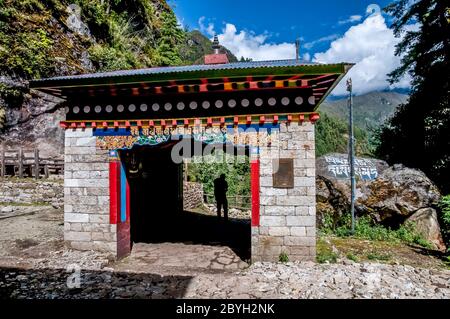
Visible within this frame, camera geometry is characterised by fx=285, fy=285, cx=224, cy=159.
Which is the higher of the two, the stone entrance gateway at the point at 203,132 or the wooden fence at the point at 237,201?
the stone entrance gateway at the point at 203,132

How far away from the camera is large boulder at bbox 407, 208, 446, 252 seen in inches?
334

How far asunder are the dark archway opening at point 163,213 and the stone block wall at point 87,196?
0.65 meters

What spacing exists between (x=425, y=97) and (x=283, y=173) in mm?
11442

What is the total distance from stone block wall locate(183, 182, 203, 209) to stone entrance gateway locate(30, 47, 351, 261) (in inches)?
350

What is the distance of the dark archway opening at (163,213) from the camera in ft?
25.1

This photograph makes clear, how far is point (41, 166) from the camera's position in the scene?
14.6 meters

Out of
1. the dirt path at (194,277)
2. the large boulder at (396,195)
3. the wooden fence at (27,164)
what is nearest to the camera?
the dirt path at (194,277)

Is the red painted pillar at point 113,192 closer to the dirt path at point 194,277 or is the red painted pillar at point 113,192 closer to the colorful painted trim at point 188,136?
the colorful painted trim at point 188,136

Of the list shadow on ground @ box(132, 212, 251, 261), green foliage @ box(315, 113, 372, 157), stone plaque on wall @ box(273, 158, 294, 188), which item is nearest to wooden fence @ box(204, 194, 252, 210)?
shadow on ground @ box(132, 212, 251, 261)

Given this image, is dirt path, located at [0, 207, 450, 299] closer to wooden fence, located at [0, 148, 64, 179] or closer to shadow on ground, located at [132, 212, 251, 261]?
shadow on ground, located at [132, 212, 251, 261]

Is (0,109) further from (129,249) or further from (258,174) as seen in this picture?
(258,174)

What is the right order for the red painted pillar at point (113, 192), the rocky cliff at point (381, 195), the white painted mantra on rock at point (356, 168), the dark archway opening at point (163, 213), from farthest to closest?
the white painted mantra on rock at point (356, 168) → the rocky cliff at point (381, 195) → the dark archway opening at point (163, 213) → the red painted pillar at point (113, 192)

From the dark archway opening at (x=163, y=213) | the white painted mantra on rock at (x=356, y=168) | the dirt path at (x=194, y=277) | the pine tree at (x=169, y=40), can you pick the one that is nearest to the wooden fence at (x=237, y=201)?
the dark archway opening at (x=163, y=213)
